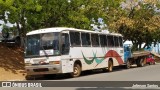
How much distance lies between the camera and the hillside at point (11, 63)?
25609mm

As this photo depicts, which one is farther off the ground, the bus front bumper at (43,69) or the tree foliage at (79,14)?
the tree foliage at (79,14)

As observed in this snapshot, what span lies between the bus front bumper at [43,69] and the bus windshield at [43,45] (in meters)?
0.70

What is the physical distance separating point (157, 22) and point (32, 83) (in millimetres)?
37164

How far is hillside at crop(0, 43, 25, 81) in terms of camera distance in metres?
25.6

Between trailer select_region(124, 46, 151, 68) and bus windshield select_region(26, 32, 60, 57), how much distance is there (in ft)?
43.0

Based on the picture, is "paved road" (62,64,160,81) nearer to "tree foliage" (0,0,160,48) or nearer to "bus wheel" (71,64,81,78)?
"bus wheel" (71,64,81,78)

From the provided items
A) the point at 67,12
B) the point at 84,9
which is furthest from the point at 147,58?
the point at 67,12

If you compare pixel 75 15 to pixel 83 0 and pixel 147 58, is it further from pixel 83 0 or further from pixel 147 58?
pixel 147 58

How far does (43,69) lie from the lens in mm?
24031

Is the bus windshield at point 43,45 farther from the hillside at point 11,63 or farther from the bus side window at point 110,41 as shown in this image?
the bus side window at point 110,41

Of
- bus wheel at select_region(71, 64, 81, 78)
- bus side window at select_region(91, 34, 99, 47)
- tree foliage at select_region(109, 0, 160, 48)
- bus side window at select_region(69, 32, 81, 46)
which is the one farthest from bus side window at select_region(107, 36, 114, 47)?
tree foliage at select_region(109, 0, 160, 48)

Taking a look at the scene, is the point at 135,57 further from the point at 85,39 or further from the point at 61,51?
the point at 61,51

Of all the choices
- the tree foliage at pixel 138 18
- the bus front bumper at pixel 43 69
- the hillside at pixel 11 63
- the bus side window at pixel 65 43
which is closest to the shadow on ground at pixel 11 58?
the hillside at pixel 11 63

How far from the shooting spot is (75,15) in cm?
3159
